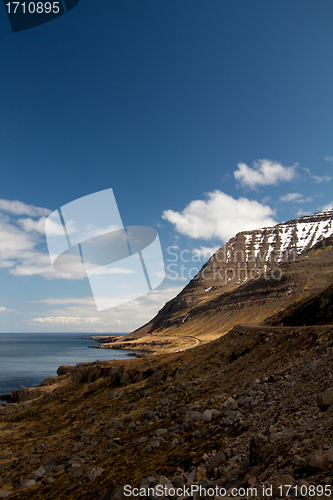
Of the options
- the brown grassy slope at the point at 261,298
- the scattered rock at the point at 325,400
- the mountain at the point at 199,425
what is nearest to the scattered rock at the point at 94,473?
the mountain at the point at 199,425

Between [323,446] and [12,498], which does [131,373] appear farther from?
[323,446]

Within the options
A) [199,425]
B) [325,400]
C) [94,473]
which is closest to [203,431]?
[199,425]

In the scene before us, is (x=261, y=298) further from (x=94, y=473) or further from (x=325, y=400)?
(x=325, y=400)

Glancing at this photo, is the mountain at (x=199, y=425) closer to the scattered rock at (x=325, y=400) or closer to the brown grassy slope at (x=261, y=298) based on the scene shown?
the scattered rock at (x=325, y=400)

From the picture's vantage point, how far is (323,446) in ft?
28.1

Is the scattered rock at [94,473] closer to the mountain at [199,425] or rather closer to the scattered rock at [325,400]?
the mountain at [199,425]

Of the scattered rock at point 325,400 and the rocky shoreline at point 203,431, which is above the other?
the scattered rock at point 325,400

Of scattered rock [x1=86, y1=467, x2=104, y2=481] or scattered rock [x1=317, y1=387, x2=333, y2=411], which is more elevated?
scattered rock [x1=317, y1=387, x2=333, y2=411]

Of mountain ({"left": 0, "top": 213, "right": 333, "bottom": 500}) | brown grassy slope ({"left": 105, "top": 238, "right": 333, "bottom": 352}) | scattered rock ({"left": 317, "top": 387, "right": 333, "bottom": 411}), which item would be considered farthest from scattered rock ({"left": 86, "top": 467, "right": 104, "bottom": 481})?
brown grassy slope ({"left": 105, "top": 238, "right": 333, "bottom": 352})

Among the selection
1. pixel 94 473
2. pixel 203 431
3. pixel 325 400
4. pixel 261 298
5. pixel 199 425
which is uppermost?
pixel 325 400

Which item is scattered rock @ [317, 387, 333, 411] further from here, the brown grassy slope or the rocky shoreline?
the brown grassy slope

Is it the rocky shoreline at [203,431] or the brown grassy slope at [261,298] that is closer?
the rocky shoreline at [203,431]

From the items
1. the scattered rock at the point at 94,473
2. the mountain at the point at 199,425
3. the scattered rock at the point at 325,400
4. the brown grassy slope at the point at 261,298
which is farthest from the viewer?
the brown grassy slope at the point at 261,298

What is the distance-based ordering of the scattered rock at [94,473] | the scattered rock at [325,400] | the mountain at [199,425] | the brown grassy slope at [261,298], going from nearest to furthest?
the mountain at [199,425] → the scattered rock at [325,400] → the scattered rock at [94,473] → the brown grassy slope at [261,298]
